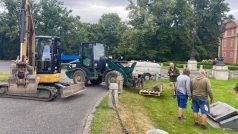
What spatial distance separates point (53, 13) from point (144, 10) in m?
17.8

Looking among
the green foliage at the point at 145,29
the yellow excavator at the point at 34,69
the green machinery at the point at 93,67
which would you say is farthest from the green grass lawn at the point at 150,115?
the green foliage at the point at 145,29

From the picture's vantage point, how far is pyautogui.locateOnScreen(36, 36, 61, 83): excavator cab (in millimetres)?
15391

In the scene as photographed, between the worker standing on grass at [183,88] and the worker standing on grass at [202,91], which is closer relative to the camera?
the worker standing on grass at [202,91]

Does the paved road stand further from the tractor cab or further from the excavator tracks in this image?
the tractor cab

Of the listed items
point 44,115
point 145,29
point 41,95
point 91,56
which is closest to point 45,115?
point 44,115

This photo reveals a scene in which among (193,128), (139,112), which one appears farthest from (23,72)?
(193,128)

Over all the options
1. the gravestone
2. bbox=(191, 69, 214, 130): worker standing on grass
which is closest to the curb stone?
bbox=(191, 69, 214, 130): worker standing on grass

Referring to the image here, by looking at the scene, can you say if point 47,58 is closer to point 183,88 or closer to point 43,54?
point 43,54

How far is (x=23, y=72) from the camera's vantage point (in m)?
14.1

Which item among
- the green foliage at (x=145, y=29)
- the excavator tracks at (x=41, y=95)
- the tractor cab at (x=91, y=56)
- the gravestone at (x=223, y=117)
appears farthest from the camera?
the green foliage at (x=145, y=29)

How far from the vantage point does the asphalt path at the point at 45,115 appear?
925cm

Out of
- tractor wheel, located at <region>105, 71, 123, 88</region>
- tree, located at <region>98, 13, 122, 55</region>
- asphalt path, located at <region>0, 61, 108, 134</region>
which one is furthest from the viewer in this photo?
tree, located at <region>98, 13, 122, 55</region>

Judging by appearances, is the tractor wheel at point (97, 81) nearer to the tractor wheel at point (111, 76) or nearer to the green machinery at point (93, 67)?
the green machinery at point (93, 67)

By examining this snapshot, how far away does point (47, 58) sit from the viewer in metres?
15.6
